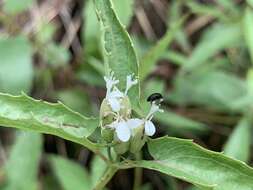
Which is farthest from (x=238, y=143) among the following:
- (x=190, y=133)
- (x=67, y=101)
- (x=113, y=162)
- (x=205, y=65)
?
(x=113, y=162)

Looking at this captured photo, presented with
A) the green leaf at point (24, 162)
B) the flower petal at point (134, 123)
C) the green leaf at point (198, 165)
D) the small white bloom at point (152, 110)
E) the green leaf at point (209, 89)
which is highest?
the flower petal at point (134, 123)

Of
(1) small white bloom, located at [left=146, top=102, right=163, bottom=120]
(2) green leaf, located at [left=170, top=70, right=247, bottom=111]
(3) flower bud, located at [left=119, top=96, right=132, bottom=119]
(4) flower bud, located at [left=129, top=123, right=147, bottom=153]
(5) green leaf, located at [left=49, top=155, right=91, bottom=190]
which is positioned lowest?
(5) green leaf, located at [left=49, top=155, right=91, bottom=190]

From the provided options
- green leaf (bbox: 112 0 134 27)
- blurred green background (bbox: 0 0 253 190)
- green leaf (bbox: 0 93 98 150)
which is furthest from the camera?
blurred green background (bbox: 0 0 253 190)

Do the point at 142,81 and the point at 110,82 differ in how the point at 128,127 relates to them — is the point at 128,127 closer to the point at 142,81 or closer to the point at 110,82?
the point at 110,82

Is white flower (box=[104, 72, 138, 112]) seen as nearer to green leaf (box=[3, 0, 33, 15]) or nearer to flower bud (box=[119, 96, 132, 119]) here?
flower bud (box=[119, 96, 132, 119])

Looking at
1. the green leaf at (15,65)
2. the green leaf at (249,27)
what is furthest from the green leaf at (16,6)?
the green leaf at (249,27)

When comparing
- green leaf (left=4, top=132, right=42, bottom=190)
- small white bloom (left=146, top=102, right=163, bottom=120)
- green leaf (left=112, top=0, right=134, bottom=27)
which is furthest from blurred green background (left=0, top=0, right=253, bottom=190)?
small white bloom (left=146, top=102, right=163, bottom=120)

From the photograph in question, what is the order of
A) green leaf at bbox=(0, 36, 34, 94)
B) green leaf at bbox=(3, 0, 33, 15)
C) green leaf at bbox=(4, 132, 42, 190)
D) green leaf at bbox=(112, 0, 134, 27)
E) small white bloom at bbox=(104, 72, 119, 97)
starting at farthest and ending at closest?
green leaf at bbox=(0, 36, 34, 94)
green leaf at bbox=(3, 0, 33, 15)
green leaf at bbox=(4, 132, 42, 190)
green leaf at bbox=(112, 0, 134, 27)
small white bloom at bbox=(104, 72, 119, 97)

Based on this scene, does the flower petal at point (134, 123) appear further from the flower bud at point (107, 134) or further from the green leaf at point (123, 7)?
the green leaf at point (123, 7)

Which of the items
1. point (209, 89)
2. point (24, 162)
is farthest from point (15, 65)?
point (209, 89)
